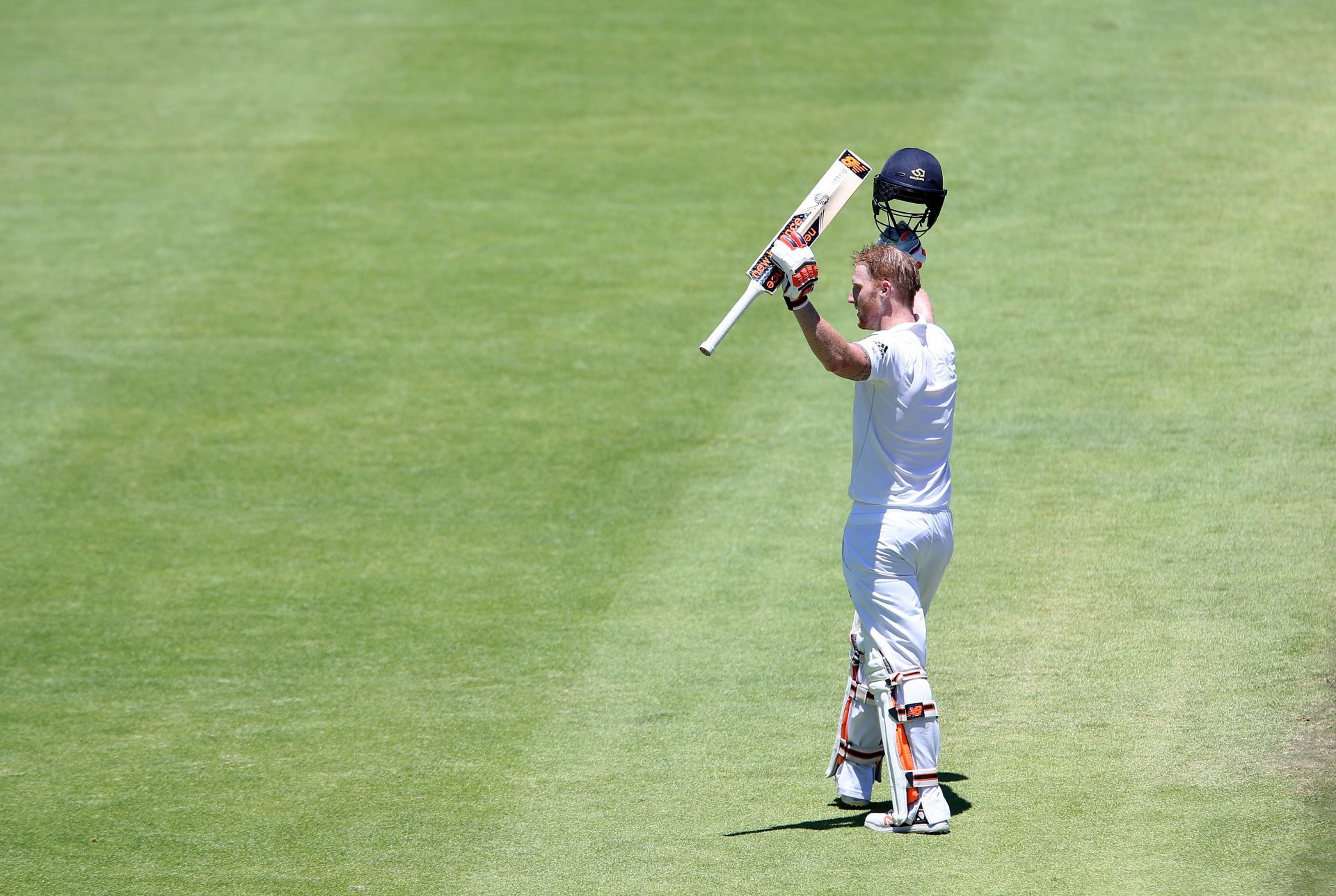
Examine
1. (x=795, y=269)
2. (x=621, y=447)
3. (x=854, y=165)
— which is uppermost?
(x=854, y=165)

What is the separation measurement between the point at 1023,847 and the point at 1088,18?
11.5 meters

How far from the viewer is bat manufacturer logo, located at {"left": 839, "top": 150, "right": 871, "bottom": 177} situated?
20.3 ft

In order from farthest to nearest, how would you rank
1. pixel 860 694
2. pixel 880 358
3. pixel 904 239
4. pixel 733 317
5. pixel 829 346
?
pixel 904 239 → pixel 860 694 → pixel 733 317 → pixel 880 358 → pixel 829 346

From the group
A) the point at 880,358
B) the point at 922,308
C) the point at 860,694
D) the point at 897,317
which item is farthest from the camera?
the point at 922,308

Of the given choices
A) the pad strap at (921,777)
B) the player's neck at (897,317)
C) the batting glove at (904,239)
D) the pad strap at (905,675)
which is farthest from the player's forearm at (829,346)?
the pad strap at (921,777)

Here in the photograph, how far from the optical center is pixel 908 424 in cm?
610

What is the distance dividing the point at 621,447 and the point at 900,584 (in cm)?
447

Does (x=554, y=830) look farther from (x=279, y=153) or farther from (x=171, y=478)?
(x=279, y=153)

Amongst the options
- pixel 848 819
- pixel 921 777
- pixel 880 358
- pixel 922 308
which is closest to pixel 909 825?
pixel 921 777

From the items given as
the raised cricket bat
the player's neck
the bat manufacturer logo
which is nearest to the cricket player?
the player's neck

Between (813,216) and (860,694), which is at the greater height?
(813,216)

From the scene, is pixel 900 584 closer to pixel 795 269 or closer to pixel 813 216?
pixel 795 269

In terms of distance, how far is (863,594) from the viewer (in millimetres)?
6129

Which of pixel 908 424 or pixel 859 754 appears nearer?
pixel 908 424
